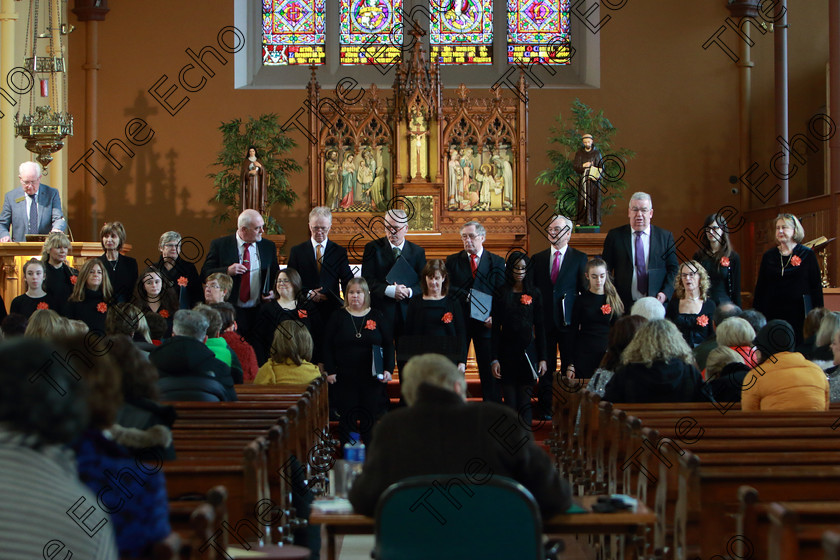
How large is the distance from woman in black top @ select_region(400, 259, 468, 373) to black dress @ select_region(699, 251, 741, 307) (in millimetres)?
1809

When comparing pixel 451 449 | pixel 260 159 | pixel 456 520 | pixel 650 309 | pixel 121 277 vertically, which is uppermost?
pixel 260 159

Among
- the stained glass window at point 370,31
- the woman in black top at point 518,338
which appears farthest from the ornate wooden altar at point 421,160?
the woman in black top at point 518,338

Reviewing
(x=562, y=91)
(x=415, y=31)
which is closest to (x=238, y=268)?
(x=415, y=31)

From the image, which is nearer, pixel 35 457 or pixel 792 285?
pixel 35 457

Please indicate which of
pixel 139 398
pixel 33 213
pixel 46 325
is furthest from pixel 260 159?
pixel 139 398

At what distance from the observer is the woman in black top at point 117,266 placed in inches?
275

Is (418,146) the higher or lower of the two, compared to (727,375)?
higher

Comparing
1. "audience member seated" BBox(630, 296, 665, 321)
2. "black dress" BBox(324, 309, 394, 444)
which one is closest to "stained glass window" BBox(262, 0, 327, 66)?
"black dress" BBox(324, 309, 394, 444)

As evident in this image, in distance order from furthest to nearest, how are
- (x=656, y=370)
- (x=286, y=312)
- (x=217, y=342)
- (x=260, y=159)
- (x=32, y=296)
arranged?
(x=260, y=159), (x=32, y=296), (x=286, y=312), (x=217, y=342), (x=656, y=370)

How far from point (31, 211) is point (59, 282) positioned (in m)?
1.40

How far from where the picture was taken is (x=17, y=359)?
2.02 m

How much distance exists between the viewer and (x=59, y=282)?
275 inches

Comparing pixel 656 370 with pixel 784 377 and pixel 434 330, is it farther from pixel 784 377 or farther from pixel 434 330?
pixel 434 330

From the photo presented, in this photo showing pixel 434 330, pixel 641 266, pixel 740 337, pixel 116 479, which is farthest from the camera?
pixel 641 266
